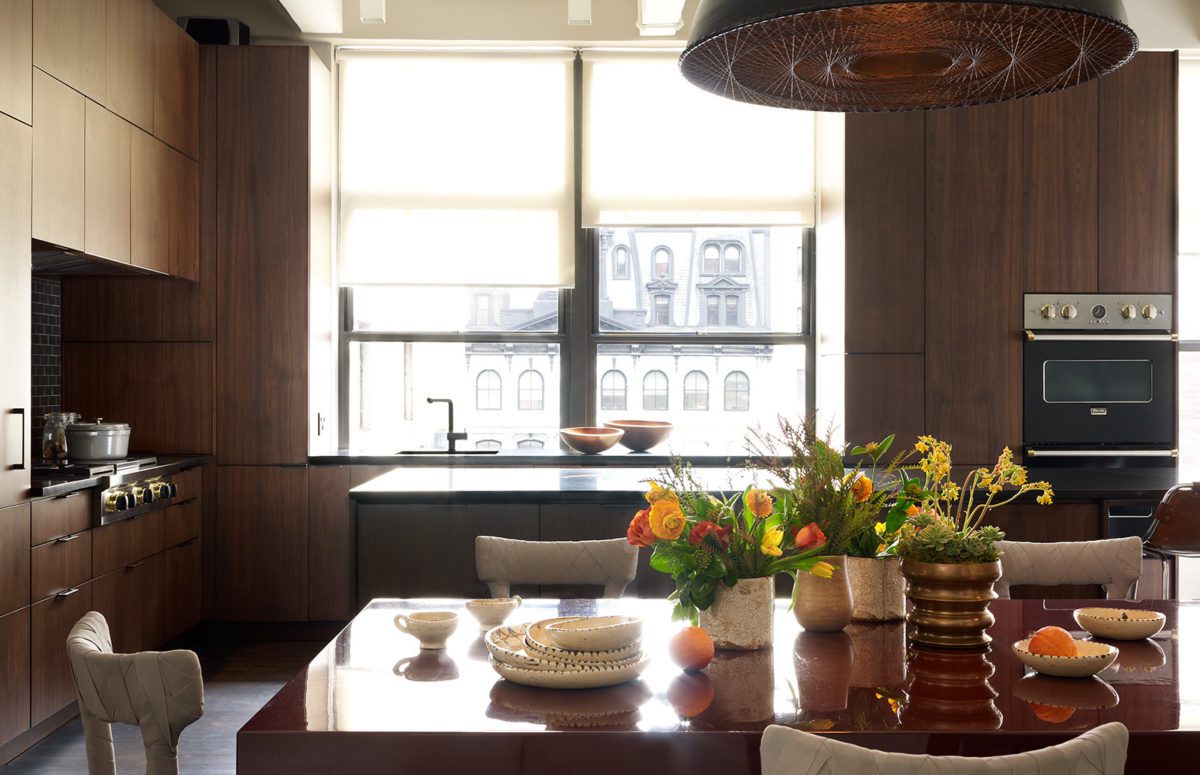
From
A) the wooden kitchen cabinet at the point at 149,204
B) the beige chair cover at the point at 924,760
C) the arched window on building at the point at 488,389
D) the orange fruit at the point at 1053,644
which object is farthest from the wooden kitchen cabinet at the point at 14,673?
the orange fruit at the point at 1053,644

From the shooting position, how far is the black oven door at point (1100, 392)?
472 centimetres

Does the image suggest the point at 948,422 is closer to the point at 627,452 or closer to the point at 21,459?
the point at 627,452

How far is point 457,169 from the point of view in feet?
17.2

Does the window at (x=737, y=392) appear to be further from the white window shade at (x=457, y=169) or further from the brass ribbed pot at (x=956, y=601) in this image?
the brass ribbed pot at (x=956, y=601)

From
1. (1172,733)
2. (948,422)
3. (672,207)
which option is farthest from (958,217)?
(1172,733)

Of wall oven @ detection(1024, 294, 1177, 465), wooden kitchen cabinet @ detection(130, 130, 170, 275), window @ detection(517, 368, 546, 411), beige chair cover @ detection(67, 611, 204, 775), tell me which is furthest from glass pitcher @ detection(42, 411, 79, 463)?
wall oven @ detection(1024, 294, 1177, 465)

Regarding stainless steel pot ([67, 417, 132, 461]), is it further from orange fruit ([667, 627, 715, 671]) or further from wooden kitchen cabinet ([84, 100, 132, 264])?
orange fruit ([667, 627, 715, 671])

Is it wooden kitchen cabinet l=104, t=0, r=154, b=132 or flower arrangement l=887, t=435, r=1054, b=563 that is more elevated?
wooden kitchen cabinet l=104, t=0, r=154, b=132

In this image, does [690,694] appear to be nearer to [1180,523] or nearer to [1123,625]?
[1123,625]

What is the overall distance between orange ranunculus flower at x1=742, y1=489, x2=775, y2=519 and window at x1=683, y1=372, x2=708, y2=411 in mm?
3646

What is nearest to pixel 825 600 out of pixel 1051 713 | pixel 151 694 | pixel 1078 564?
pixel 1051 713

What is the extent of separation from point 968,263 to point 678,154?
5.06ft

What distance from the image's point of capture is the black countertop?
Result: 2.98 m

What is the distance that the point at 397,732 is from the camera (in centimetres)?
136
